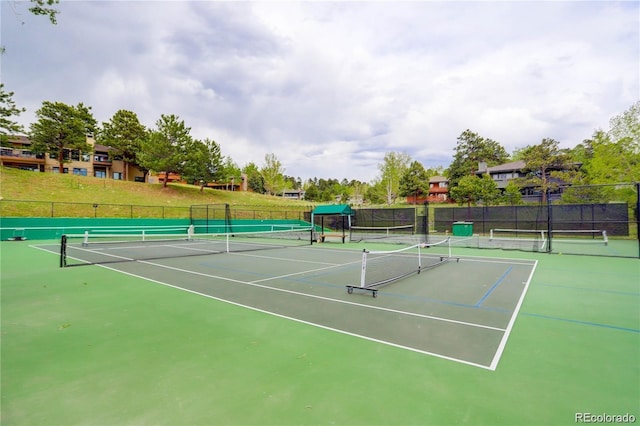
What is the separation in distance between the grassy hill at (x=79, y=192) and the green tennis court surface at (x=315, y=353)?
86.3 ft

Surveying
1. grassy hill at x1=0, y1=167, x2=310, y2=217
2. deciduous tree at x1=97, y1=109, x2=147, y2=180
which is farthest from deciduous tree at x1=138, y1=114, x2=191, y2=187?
deciduous tree at x1=97, y1=109, x2=147, y2=180

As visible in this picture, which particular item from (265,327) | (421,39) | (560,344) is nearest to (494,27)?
(421,39)

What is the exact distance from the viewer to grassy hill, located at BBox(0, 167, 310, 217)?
27.1 m

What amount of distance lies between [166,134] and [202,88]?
24413mm

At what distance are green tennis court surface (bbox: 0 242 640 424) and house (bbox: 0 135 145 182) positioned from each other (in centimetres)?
4877

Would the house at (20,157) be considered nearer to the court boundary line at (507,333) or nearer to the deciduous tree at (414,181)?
the deciduous tree at (414,181)

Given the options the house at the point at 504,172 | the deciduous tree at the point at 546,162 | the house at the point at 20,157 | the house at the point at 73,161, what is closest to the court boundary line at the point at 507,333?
the deciduous tree at the point at 546,162

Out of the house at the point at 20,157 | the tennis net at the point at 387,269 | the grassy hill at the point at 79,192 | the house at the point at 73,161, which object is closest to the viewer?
the tennis net at the point at 387,269

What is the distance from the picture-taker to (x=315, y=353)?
360 cm

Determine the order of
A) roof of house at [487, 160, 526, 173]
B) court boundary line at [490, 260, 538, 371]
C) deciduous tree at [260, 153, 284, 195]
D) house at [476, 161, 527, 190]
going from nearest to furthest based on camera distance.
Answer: court boundary line at [490, 260, 538, 371] < roof of house at [487, 160, 526, 173] < house at [476, 161, 527, 190] < deciduous tree at [260, 153, 284, 195]

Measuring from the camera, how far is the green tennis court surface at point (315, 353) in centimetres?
252

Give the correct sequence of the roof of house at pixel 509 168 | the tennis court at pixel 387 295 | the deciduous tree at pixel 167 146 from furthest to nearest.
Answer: the roof of house at pixel 509 168 < the deciduous tree at pixel 167 146 < the tennis court at pixel 387 295

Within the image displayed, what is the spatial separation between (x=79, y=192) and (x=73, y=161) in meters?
18.8

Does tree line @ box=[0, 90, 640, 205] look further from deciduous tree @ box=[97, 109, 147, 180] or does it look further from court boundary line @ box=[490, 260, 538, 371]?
court boundary line @ box=[490, 260, 538, 371]
